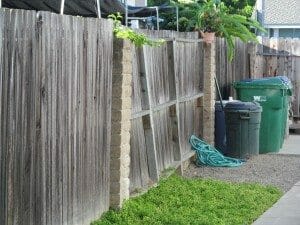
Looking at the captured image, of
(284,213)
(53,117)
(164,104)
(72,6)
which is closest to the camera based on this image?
(53,117)

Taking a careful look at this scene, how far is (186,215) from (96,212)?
118 cm

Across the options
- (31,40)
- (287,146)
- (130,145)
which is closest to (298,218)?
(130,145)

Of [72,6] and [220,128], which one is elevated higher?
[72,6]

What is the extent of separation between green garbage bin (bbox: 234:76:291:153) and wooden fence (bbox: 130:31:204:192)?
1709 mm

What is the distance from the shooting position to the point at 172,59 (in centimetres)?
1028

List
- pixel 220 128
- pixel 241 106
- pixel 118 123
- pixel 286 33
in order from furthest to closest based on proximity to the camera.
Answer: pixel 286 33 → pixel 220 128 → pixel 241 106 → pixel 118 123

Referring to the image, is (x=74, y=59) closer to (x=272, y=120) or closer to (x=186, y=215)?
(x=186, y=215)

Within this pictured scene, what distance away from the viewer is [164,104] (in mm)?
9883

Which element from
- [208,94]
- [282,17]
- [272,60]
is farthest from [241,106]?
[282,17]

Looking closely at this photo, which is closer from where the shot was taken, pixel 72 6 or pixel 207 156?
pixel 72 6

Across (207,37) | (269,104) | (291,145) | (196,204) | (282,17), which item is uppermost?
(282,17)

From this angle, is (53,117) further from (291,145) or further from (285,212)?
(291,145)

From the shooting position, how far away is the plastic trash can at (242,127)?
40.6 feet

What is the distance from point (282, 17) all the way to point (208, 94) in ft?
84.3
